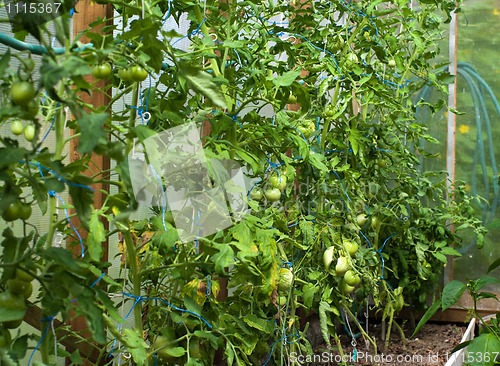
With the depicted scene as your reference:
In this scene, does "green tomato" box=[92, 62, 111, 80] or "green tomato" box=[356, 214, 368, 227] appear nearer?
"green tomato" box=[92, 62, 111, 80]

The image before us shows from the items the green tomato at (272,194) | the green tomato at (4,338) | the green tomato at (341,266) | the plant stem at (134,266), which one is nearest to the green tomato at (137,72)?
the plant stem at (134,266)

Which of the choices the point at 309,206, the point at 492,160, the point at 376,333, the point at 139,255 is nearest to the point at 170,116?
the point at 139,255

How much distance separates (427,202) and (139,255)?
94.8 inches

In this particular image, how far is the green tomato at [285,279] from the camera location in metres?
1.50

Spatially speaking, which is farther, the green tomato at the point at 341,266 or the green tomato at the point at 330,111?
the green tomato at the point at 330,111

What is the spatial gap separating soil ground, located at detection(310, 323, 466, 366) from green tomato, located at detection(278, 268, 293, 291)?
641 millimetres

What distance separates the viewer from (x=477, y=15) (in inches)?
127

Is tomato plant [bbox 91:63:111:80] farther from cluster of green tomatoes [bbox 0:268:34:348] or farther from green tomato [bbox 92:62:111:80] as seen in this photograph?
cluster of green tomatoes [bbox 0:268:34:348]

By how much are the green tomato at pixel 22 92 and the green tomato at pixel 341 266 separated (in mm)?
1226

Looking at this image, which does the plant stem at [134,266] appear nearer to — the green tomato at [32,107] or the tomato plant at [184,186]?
the tomato plant at [184,186]

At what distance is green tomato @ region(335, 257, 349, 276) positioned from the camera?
167 cm

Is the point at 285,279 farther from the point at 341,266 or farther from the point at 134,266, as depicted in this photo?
the point at 134,266

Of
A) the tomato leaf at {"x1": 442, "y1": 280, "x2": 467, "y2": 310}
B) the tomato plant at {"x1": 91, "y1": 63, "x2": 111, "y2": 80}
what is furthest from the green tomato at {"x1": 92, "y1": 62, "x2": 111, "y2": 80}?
the tomato leaf at {"x1": 442, "y1": 280, "x2": 467, "y2": 310}

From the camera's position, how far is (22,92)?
0.66 metres
